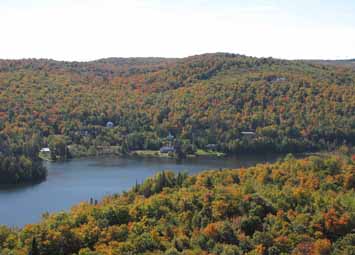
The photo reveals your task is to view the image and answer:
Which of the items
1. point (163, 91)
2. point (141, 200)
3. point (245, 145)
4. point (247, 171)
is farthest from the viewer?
point (163, 91)

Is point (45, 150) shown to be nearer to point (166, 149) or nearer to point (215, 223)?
point (166, 149)

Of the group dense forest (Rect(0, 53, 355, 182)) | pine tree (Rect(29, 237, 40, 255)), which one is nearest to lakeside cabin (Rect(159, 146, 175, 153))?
dense forest (Rect(0, 53, 355, 182))

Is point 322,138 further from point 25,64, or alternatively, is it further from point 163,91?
point 25,64

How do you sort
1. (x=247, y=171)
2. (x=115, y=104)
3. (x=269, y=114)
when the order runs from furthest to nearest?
(x=115, y=104) < (x=269, y=114) < (x=247, y=171)

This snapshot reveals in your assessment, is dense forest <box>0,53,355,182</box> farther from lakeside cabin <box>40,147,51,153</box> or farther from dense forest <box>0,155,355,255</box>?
dense forest <box>0,155,355,255</box>

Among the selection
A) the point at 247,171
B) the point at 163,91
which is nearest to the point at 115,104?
the point at 163,91

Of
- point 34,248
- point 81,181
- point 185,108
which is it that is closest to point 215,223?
point 34,248
